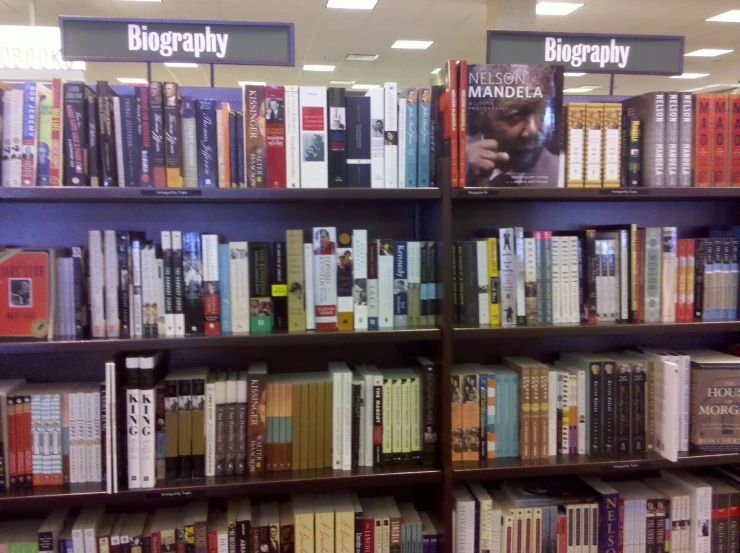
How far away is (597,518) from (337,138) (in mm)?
1471

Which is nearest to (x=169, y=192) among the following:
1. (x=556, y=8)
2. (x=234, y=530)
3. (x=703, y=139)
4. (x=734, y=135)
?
(x=234, y=530)

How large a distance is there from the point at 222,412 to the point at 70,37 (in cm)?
120

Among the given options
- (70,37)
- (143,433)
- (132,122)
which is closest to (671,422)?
(143,433)

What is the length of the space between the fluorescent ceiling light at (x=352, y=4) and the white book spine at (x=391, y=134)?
446 centimetres

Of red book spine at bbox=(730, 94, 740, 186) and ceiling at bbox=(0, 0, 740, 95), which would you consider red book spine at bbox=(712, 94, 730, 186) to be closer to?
red book spine at bbox=(730, 94, 740, 186)

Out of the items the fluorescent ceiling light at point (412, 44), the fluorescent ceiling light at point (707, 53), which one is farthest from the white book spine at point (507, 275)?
the fluorescent ceiling light at point (707, 53)

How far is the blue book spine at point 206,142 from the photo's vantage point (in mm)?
1615

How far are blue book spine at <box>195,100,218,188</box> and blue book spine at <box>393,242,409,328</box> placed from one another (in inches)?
22.8

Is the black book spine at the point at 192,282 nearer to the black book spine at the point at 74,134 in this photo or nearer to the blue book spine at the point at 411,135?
the black book spine at the point at 74,134

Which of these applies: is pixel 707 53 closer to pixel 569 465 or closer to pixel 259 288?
pixel 569 465

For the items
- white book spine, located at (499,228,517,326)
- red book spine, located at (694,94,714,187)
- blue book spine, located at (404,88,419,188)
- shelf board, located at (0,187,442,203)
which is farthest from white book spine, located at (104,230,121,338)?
red book spine, located at (694,94,714,187)

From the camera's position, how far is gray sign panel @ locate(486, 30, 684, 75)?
1854 millimetres

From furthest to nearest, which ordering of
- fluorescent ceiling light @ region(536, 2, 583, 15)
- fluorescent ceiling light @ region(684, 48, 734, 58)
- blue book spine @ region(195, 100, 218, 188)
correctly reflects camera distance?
fluorescent ceiling light @ region(684, 48, 734, 58) < fluorescent ceiling light @ region(536, 2, 583, 15) < blue book spine @ region(195, 100, 218, 188)

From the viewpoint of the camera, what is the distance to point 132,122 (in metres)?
1.57
